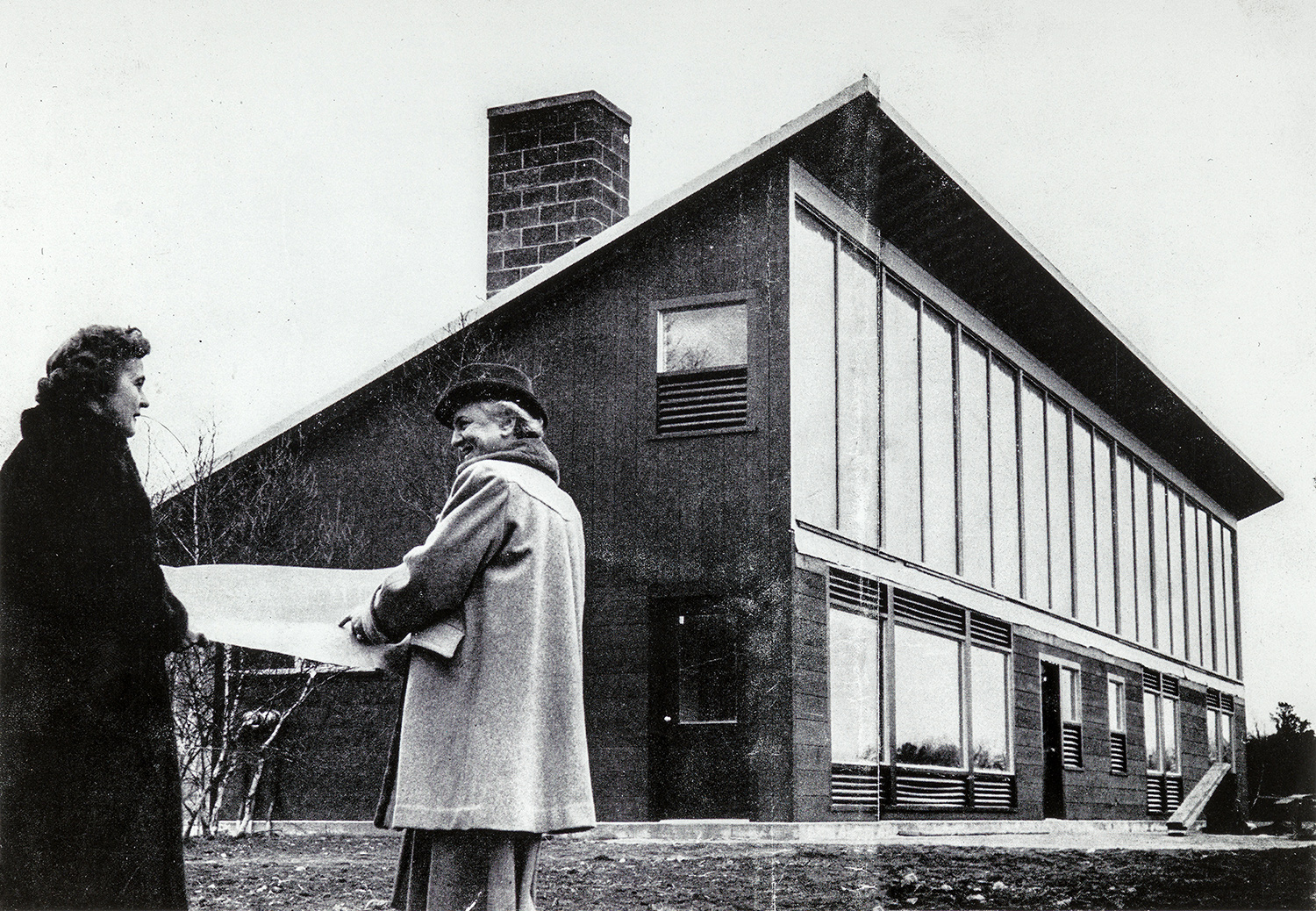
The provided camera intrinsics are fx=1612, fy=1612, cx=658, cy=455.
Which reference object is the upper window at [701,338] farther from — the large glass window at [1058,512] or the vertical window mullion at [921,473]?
the large glass window at [1058,512]

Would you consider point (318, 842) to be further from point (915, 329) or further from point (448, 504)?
point (448, 504)

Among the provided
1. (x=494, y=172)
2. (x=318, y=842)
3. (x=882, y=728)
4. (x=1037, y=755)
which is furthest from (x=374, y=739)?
(x=1037, y=755)

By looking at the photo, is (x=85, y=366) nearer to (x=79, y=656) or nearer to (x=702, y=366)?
(x=79, y=656)

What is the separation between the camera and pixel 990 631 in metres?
19.6

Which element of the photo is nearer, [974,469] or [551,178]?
[551,178]

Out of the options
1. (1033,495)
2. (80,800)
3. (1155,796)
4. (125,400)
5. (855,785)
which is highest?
(1033,495)

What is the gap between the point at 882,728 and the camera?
53.7 ft

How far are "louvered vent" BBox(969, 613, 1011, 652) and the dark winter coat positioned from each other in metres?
15.3

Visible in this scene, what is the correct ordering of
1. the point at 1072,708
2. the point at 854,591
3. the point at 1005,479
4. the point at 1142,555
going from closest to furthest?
the point at 854,591 < the point at 1005,479 < the point at 1072,708 < the point at 1142,555

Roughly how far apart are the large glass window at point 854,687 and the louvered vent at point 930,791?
654 millimetres

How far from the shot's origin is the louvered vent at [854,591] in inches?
621

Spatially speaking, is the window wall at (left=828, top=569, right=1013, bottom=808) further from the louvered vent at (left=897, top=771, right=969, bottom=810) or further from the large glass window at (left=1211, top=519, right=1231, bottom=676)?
the large glass window at (left=1211, top=519, right=1231, bottom=676)

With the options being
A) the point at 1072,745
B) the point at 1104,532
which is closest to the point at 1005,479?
the point at 1072,745

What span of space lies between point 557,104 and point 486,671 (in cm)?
1446
